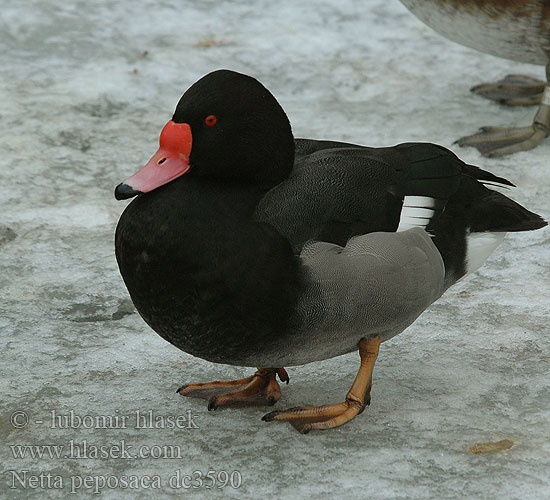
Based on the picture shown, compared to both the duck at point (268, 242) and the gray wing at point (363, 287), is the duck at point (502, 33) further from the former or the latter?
the gray wing at point (363, 287)

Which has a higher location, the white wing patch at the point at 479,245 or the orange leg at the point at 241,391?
the white wing patch at the point at 479,245

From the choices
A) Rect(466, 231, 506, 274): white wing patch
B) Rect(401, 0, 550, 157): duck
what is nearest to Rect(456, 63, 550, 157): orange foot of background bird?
Rect(401, 0, 550, 157): duck

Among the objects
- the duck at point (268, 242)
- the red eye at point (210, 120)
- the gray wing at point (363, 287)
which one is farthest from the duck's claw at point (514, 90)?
the red eye at point (210, 120)

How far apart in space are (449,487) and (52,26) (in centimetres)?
567

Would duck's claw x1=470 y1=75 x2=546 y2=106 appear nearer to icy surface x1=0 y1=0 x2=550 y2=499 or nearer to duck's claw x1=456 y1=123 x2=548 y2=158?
icy surface x1=0 y1=0 x2=550 y2=499

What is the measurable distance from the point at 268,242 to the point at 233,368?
1014 mm

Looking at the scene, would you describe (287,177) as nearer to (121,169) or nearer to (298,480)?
(298,480)

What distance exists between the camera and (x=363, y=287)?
3.23m

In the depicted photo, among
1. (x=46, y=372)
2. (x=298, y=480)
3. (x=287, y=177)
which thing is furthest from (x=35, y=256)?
(x=298, y=480)

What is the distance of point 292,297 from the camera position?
312cm

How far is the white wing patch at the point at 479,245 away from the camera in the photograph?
3.68 meters

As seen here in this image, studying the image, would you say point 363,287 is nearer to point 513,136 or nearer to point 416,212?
point 416,212

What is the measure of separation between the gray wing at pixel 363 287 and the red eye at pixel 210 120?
1.64ft

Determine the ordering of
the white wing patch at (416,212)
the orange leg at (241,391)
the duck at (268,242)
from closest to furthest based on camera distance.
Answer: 1. the duck at (268,242)
2. the white wing patch at (416,212)
3. the orange leg at (241,391)
